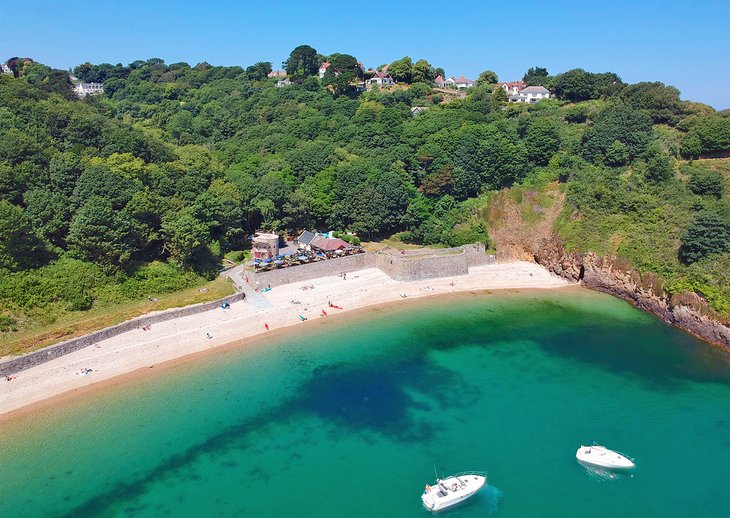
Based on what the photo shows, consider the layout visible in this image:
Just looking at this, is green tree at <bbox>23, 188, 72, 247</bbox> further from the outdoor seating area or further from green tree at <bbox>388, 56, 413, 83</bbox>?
green tree at <bbox>388, 56, 413, 83</bbox>

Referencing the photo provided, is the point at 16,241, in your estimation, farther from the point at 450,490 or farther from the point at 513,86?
the point at 513,86

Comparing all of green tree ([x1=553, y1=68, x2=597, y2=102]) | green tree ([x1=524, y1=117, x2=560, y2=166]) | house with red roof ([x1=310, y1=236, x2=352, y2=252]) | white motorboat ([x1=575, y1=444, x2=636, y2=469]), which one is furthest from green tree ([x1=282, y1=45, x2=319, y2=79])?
white motorboat ([x1=575, y1=444, x2=636, y2=469])

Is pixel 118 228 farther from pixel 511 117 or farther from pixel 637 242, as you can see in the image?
pixel 511 117

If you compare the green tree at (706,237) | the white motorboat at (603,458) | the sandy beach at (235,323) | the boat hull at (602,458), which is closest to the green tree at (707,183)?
the green tree at (706,237)

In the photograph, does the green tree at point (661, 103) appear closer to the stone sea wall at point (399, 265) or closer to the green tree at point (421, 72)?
the stone sea wall at point (399, 265)

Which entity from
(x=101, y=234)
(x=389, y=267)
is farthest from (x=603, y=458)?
(x=101, y=234)

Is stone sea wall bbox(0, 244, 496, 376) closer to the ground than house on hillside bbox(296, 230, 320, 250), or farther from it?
closer to the ground
